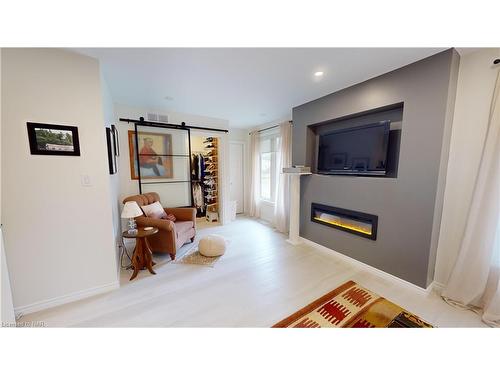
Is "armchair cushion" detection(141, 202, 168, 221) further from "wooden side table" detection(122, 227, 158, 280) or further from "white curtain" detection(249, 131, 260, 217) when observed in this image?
"white curtain" detection(249, 131, 260, 217)

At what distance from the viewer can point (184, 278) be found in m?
2.15

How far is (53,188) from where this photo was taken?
162 centimetres

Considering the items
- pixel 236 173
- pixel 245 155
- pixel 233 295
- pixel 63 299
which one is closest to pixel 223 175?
pixel 236 173

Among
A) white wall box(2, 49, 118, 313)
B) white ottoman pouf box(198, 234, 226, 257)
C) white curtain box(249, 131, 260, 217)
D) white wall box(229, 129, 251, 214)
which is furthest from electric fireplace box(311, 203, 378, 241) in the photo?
white wall box(2, 49, 118, 313)

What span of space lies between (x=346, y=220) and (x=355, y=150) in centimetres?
97

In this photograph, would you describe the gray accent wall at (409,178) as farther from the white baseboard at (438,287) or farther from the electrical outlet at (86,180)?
the electrical outlet at (86,180)

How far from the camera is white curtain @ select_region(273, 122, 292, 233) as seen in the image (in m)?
3.57

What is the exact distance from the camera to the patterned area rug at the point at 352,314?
1.49m

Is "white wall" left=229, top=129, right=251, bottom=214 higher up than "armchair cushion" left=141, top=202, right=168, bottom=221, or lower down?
higher up

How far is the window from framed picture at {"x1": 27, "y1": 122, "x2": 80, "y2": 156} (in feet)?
10.8

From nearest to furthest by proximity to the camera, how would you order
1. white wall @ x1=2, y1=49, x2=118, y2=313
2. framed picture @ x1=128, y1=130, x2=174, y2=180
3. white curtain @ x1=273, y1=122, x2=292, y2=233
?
white wall @ x1=2, y1=49, x2=118, y2=313
framed picture @ x1=128, y1=130, x2=174, y2=180
white curtain @ x1=273, y1=122, x2=292, y2=233

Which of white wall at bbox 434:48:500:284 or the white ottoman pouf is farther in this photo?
the white ottoman pouf

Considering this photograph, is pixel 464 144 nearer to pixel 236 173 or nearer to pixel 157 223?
pixel 157 223
